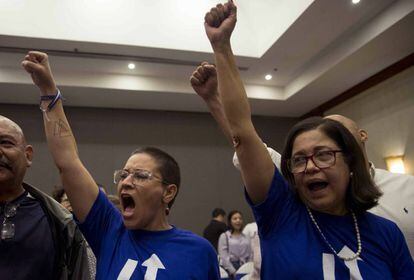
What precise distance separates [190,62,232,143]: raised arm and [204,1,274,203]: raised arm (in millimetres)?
199

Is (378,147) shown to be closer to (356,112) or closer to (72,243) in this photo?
(356,112)

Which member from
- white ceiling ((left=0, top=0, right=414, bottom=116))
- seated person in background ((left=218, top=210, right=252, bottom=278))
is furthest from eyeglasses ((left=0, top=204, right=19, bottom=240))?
seated person in background ((left=218, top=210, right=252, bottom=278))

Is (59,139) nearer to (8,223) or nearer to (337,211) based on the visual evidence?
(8,223)

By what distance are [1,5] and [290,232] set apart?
5101 mm

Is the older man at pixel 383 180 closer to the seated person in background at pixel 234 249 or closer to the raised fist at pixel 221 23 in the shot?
the raised fist at pixel 221 23

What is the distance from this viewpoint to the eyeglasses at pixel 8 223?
1.44 metres

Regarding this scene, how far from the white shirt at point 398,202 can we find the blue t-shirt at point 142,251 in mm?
787

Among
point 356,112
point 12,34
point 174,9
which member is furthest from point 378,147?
point 12,34

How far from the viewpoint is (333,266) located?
112 centimetres

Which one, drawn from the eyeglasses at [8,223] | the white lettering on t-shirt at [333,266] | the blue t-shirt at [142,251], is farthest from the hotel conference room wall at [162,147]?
the white lettering on t-shirt at [333,266]

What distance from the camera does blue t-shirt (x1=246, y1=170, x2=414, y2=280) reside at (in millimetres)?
1113

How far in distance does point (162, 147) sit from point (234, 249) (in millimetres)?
2918

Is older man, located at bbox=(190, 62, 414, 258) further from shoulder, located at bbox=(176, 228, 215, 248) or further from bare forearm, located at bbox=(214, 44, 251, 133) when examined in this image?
shoulder, located at bbox=(176, 228, 215, 248)

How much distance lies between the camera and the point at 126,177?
1.54 m
